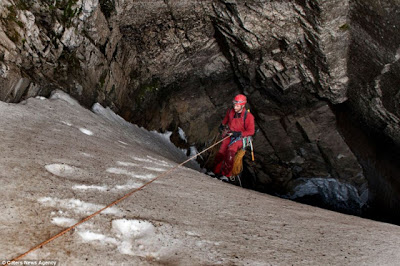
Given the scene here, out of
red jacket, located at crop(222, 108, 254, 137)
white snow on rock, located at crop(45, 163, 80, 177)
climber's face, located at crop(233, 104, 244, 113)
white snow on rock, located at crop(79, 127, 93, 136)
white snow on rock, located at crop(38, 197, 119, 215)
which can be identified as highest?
climber's face, located at crop(233, 104, 244, 113)

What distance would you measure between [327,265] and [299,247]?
35 cm

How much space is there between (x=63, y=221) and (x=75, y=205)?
355 millimetres

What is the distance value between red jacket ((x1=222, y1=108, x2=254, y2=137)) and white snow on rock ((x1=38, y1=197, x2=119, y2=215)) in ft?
23.3

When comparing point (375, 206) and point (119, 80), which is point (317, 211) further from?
point (375, 206)

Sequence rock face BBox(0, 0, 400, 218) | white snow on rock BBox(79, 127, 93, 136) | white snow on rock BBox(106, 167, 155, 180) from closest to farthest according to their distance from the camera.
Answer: white snow on rock BBox(106, 167, 155, 180) < white snow on rock BBox(79, 127, 93, 136) < rock face BBox(0, 0, 400, 218)

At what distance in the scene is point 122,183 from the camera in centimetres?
432

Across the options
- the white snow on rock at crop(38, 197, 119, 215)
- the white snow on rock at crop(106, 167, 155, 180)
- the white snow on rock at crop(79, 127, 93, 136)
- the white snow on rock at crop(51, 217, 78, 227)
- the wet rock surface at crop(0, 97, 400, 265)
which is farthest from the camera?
the white snow on rock at crop(79, 127, 93, 136)

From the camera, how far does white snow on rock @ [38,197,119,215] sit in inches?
127

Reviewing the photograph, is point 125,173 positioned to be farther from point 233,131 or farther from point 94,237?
point 233,131

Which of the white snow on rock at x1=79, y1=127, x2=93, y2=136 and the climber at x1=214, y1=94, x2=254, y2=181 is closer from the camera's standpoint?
the white snow on rock at x1=79, y1=127, x2=93, y2=136

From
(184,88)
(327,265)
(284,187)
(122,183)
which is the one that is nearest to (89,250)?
(122,183)

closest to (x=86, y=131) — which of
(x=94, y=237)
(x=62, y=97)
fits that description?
(x=62, y=97)

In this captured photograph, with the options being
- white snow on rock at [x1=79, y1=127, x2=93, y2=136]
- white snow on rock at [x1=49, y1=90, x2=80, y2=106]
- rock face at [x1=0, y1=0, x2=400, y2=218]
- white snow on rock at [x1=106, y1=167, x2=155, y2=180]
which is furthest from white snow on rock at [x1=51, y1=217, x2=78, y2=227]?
white snow on rock at [x1=49, y1=90, x2=80, y2=106]

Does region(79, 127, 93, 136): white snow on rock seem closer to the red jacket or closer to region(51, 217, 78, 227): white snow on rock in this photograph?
region(51, 217, 78, 227): white snow on rock
